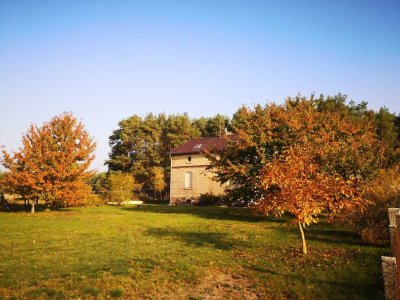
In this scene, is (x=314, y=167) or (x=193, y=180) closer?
(x=314, y=167)

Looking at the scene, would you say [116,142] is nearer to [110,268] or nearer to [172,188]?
[172,188]

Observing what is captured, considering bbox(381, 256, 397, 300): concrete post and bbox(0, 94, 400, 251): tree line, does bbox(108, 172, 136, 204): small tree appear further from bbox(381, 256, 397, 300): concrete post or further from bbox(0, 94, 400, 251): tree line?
bbox(381, 256, 397, 300): concrete post

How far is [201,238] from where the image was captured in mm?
12711

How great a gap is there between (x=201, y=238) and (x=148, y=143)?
4651 cm

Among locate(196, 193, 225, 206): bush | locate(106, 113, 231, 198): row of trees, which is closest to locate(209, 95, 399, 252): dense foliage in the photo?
locate(196, 193, 225, 206): bush

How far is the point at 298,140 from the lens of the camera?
59.8 ft

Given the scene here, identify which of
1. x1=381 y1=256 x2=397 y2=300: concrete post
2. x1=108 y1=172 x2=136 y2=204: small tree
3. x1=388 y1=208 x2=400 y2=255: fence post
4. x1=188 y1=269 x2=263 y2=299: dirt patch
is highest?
x1=108 y1=172 x2=136 y2=204: small tree

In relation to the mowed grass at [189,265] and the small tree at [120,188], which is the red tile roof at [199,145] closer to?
the small tree at [120,188]

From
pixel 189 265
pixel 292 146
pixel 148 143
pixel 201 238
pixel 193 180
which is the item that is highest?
pixel 148 143

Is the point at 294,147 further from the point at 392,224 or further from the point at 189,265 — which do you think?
the point at 189,265

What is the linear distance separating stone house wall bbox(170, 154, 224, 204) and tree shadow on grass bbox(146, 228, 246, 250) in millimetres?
21209

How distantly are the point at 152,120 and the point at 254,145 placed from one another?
4316 centimetres

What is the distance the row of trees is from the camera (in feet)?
177

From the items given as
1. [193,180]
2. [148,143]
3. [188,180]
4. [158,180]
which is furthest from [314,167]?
[148,143]
